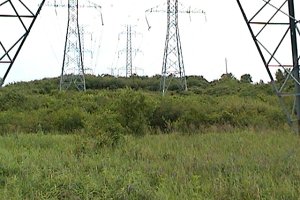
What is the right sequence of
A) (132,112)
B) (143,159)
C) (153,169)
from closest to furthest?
(153,169), (143,159), (132,112)

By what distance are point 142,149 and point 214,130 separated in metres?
6.65

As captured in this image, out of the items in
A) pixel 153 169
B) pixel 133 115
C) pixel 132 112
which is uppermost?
pixel 132 112

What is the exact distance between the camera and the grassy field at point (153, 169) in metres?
6.56

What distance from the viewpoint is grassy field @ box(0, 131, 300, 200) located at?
6.56 meters

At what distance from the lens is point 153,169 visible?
8.73m

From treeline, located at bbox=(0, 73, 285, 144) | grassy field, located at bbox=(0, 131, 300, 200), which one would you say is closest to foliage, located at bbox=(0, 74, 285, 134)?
treeline, located at bbox=(0, 73, 285, 144)

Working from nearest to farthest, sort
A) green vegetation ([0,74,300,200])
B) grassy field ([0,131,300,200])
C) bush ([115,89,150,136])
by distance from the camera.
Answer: grassy field ([0,131,300,200]) < green vegetation ([0,74,300,200]) < bush ([115,89,150,136])

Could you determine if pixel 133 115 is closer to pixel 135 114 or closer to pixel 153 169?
pixel 135 114

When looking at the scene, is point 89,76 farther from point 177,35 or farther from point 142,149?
point 142,149

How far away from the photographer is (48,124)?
20.3 m

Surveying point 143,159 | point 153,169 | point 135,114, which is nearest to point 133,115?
point 135,114

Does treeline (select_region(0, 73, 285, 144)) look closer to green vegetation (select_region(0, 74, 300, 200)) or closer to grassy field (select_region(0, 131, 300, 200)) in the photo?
green vegetation (select_region(0, 74, 300, 200))

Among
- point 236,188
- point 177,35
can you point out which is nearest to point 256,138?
point 236,188

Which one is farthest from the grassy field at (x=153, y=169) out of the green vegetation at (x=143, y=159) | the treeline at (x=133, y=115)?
the treeline at (x=133, y=115)
